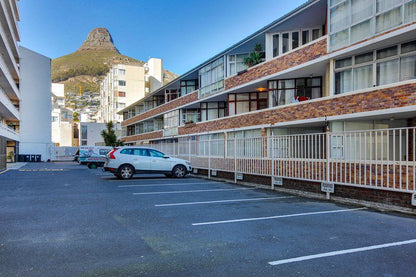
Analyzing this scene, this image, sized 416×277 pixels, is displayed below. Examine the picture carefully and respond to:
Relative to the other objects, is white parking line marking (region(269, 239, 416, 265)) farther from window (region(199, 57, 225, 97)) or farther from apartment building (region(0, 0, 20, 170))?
apartment building (region(0, 0, 20, 170))

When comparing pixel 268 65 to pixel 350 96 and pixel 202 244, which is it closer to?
pixel 350 96

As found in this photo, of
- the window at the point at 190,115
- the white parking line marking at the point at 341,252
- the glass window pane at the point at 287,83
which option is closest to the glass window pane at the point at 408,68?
the glass window pane at the point at 287,83

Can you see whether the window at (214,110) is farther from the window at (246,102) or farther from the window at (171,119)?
the window at (171,119)

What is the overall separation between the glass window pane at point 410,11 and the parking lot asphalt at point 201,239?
6.56m

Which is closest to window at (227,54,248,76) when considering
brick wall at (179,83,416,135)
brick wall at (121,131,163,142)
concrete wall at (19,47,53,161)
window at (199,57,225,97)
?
window at (199,57,225,97)

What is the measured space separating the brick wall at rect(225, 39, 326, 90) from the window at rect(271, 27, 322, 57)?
4.16 ft

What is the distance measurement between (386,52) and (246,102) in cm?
994

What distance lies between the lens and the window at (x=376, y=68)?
10.2 meters

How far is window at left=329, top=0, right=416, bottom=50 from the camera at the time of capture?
1000 centimetres

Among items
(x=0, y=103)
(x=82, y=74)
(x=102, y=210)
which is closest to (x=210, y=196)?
(x=102, y=210)

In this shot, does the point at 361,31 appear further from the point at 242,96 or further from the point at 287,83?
the point at 242,96

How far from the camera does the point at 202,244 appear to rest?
471 cm

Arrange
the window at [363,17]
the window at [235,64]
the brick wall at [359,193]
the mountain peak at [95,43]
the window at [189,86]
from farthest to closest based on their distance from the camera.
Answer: the mountain peak at [95,43]
the window at [189,86]
the window at [235,64]
the window at [363,17]
the brick wall at [359,193]

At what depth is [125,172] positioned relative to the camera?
1553cm
